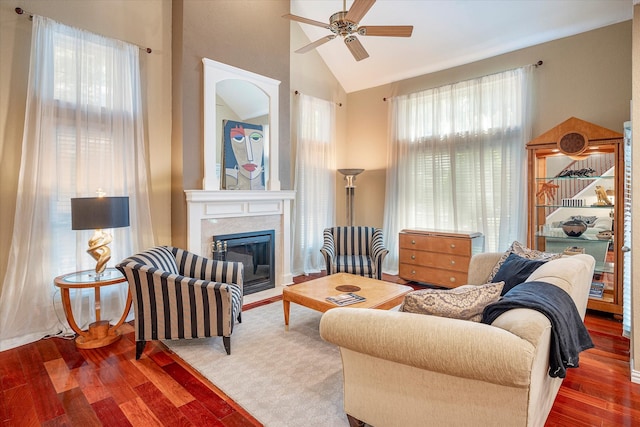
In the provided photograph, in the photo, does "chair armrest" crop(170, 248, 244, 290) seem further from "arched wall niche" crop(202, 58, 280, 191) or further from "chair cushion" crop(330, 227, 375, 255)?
"chair cushion" crop(330, 227, 375, 255)

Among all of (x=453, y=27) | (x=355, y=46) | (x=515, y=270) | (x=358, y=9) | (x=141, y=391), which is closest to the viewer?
(x=141, y=391)

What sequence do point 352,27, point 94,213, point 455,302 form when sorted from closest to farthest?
point 455,302
point 94,213
point 352,27

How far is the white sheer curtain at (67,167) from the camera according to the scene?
114 inches

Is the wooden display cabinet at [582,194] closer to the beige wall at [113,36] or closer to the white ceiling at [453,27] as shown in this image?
the white ceiling at [453,27]

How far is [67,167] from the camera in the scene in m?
3.13

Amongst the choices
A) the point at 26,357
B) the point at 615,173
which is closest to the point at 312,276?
the point at 26,357

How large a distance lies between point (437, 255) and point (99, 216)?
383 cm

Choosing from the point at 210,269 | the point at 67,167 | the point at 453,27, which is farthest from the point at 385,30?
the point at 67,167

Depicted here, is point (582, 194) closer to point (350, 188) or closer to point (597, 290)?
point (597, 290)

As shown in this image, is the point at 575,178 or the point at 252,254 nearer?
the point at 575,178

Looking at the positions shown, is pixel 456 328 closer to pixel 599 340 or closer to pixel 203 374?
pixel 203 374

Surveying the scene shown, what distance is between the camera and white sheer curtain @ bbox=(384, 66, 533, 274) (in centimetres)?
430

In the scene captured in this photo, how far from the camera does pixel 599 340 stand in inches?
119

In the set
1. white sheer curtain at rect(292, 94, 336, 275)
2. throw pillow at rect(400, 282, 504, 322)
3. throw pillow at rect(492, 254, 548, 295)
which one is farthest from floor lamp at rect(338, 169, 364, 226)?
throw pillow at rect(400, 282, 504, 322)
